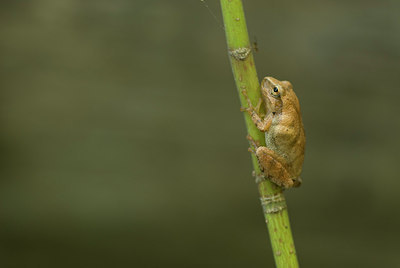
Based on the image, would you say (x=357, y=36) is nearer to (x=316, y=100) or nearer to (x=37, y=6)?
(x=316, y=100)

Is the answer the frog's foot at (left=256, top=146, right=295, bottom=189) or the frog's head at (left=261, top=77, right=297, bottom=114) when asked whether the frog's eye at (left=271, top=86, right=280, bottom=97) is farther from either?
the frog's foot at (left=256, top=146, right=295, bottom=189)

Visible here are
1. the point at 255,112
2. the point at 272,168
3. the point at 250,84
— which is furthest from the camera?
the point at 272,168

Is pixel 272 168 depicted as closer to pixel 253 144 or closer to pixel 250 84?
pixel 253 144

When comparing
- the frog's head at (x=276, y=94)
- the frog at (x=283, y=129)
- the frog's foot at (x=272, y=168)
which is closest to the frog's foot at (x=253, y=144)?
the frog's foot at (x=272, y=168)

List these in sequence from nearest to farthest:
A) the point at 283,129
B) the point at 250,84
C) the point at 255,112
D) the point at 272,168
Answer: the point at 250,84 → the point at 255,112 → the point at 272,168 → the point at 283,129

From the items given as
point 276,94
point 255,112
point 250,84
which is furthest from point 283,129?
point 250,84

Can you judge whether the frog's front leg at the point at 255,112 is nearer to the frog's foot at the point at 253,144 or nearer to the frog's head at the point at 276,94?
the frog's foot at the point at 253,144

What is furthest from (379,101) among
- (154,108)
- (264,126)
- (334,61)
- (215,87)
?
(264,126)
